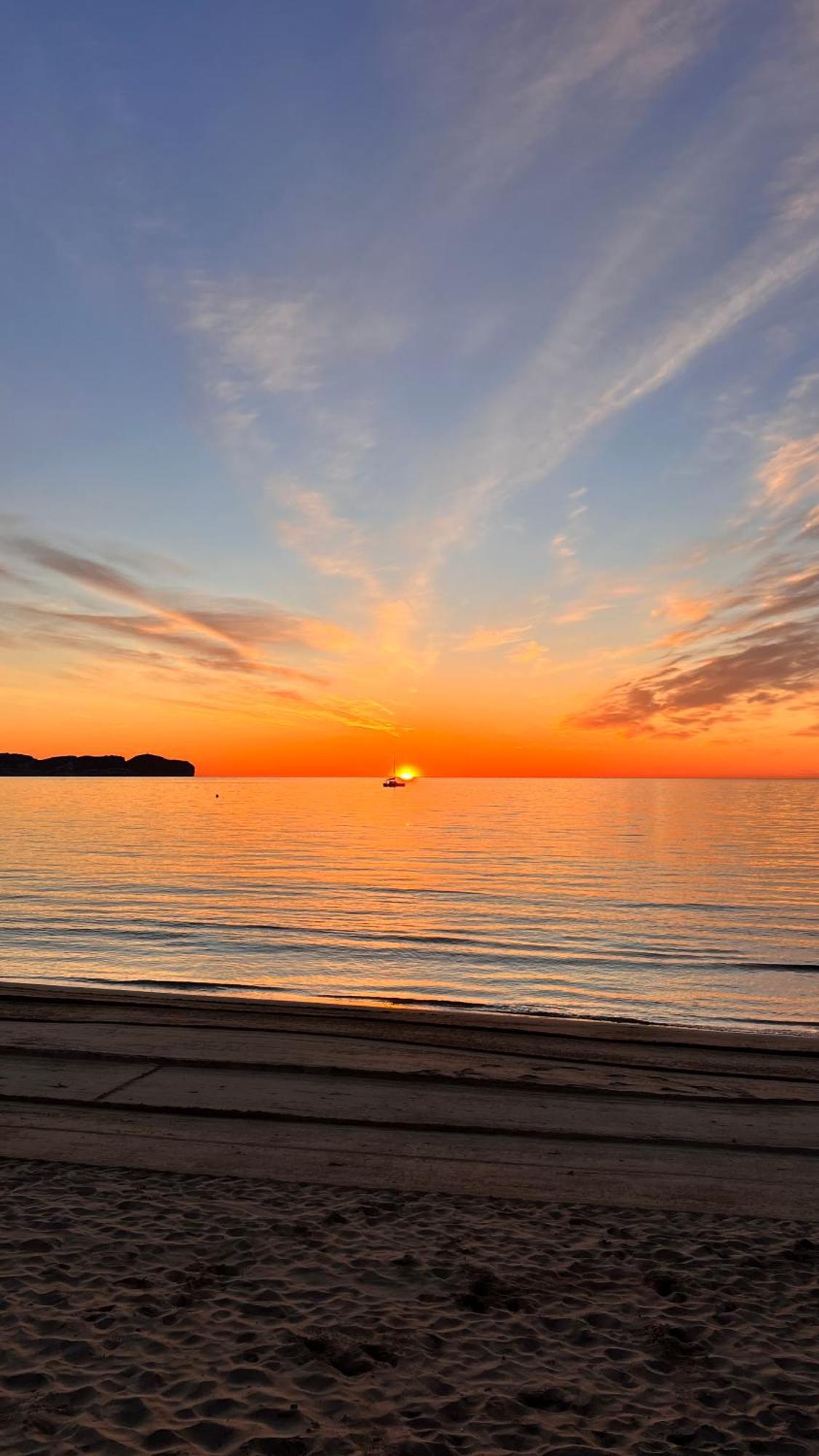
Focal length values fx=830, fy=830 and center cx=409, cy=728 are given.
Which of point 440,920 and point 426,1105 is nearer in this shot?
point 426,1105

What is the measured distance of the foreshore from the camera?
4.26m

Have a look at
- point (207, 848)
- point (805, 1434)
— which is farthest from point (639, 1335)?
point (207, 848)

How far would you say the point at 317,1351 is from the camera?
4.77 metres

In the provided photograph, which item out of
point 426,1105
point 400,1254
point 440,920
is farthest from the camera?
Answer: point 440,920

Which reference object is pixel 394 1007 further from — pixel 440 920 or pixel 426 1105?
pixel 440 920

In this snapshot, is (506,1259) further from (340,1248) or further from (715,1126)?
(715,1126)

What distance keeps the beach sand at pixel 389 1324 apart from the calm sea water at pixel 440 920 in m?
11.8

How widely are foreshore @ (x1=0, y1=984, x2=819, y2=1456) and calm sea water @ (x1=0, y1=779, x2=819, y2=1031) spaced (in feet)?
29.7

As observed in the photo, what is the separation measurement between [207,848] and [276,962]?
38.1 metres

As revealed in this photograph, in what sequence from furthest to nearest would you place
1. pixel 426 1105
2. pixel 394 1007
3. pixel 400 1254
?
pixel 394 1007 < pixel 426 1105 < pixel 400 1254

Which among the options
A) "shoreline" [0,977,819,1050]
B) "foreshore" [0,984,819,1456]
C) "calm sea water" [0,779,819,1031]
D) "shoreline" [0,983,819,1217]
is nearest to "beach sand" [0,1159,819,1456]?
"foreshore" [0,984,819,1456]

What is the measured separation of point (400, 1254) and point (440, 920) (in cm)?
2487

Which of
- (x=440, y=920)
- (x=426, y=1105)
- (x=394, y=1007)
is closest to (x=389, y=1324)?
(x=426, y=1105)

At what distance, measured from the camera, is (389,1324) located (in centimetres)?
506
